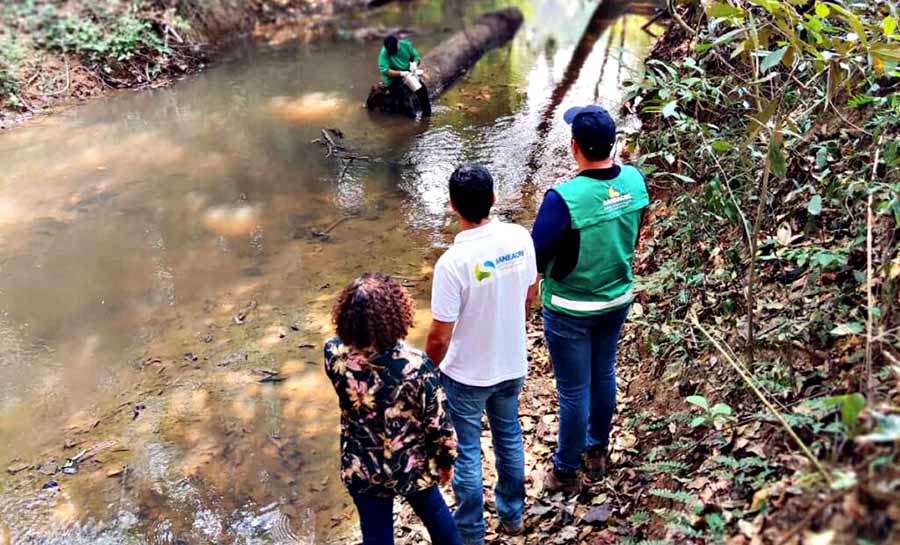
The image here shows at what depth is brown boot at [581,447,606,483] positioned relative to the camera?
3.55 meters

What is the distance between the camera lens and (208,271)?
6.14m

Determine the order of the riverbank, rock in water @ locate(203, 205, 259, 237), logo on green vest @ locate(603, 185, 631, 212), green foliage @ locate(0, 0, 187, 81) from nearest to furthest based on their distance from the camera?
the riverbank
logo on green vest @ locate(603, 185, 631, 212)
rock in water @ locate(203, 205, 259, 237)
green foliage @ locate(0, 0, 187, 81)

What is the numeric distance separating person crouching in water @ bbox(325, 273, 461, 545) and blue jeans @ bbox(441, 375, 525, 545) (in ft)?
1.07

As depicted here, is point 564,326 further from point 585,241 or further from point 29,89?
point 29,89

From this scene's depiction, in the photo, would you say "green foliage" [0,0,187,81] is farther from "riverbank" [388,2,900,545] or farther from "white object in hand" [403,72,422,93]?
"riverbank" [388,2,900,545]

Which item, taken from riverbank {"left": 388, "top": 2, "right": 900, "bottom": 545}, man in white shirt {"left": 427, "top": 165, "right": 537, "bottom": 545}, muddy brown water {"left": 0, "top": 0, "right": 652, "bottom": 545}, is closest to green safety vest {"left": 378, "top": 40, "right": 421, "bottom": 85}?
muddy brown water {"left": 0, "top": 0, "right": 652, "bottom": 545}

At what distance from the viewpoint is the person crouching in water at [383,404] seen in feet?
8.05

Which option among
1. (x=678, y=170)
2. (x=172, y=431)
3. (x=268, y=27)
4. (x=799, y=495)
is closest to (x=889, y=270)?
(x=799, y=495)

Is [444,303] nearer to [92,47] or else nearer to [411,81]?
[411,81]

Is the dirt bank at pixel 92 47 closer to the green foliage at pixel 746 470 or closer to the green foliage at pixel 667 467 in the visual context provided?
the green foliage at pixel 667 467

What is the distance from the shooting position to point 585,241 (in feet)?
9.68

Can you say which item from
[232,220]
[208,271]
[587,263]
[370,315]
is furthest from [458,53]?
[370,315]

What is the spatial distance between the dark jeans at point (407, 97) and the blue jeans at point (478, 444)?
7.40m

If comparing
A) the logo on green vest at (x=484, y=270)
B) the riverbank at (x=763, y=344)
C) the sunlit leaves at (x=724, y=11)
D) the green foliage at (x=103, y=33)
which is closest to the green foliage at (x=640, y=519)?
the riverbank at (x=763, y=344)
